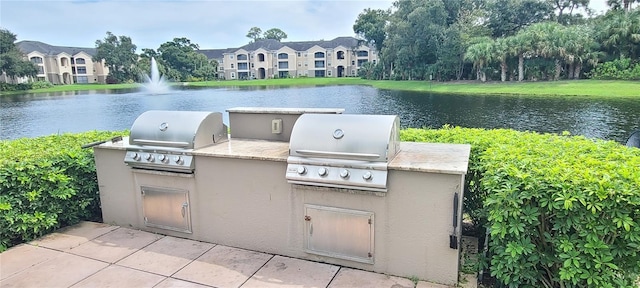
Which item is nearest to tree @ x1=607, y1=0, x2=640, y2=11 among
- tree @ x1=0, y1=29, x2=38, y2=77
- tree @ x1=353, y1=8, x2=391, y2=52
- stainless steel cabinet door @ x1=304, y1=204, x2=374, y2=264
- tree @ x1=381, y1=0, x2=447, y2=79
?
tree @ x1=381, y1=0, x2=447, y2=79

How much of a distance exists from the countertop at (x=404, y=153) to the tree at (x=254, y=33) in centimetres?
9989

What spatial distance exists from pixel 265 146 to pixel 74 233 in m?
2.25

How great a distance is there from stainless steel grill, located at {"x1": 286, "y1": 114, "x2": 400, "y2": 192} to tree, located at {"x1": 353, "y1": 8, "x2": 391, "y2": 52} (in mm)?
57105

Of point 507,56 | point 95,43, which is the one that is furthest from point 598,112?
point 95,43

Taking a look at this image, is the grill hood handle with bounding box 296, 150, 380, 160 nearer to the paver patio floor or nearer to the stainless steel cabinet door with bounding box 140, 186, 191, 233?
the paver patio floor

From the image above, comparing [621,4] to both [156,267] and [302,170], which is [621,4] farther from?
[156,267]

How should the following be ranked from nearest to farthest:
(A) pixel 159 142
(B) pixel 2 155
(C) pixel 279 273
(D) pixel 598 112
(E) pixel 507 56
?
(C) pixel 279 273 → (A) pixel 159 142 → (B) pixel 2 155 → (D) pixel 598 112 → (E) pixel 507 56

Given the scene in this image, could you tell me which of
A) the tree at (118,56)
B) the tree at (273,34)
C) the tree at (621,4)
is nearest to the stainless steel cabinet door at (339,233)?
the tree at (621,4)

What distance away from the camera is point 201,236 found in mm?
3738

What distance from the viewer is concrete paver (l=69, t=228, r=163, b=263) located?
3.47 m

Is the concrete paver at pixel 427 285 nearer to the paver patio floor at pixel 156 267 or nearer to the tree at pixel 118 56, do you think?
the paver patio floor at pixel 156 267

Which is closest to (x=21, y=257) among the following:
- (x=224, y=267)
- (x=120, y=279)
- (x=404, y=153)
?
(x=120, y=279)

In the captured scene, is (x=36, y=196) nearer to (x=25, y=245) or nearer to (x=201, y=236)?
(x=25, y=245)

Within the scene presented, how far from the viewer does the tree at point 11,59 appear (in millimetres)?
47219
